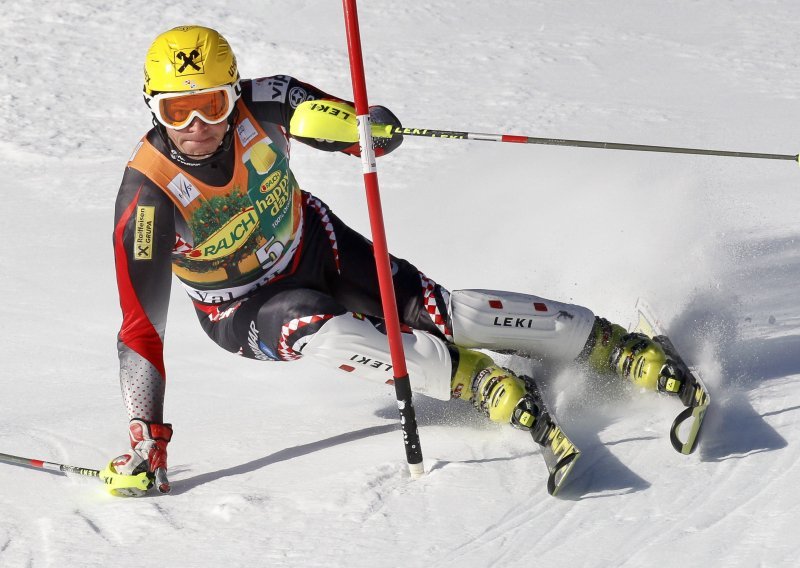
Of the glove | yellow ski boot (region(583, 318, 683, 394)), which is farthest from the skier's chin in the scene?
yellow ski boot (region(583, 318, 683, 394))

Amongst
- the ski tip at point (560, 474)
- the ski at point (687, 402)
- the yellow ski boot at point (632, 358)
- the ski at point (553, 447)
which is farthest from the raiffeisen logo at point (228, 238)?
the ski at point (687, 402)

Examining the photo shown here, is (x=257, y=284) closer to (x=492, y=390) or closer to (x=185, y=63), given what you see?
(x=185, y=63)

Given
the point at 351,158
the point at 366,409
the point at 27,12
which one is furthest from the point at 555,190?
the point at 27,12

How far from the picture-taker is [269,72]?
9570 mm

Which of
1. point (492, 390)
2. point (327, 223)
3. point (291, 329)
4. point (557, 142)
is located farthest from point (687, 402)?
point (327, 223)

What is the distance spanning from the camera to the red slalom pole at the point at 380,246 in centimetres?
332

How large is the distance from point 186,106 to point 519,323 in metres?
1.44

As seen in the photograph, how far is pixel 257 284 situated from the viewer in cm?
417

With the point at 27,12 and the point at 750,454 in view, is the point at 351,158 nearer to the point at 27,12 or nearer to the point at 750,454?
the point at 27,12

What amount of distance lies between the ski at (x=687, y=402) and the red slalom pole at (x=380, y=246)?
2.77 ft

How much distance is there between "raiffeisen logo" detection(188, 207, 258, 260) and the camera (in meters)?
3.98

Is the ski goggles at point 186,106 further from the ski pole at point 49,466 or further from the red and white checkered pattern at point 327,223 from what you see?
the ski pole at point 49,466

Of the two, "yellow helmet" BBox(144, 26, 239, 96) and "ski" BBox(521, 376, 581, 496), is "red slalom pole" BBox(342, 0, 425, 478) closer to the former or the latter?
"ski" BBox(521, 376, 581, 496)

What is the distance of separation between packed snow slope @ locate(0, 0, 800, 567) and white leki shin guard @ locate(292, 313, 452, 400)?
27 cm
